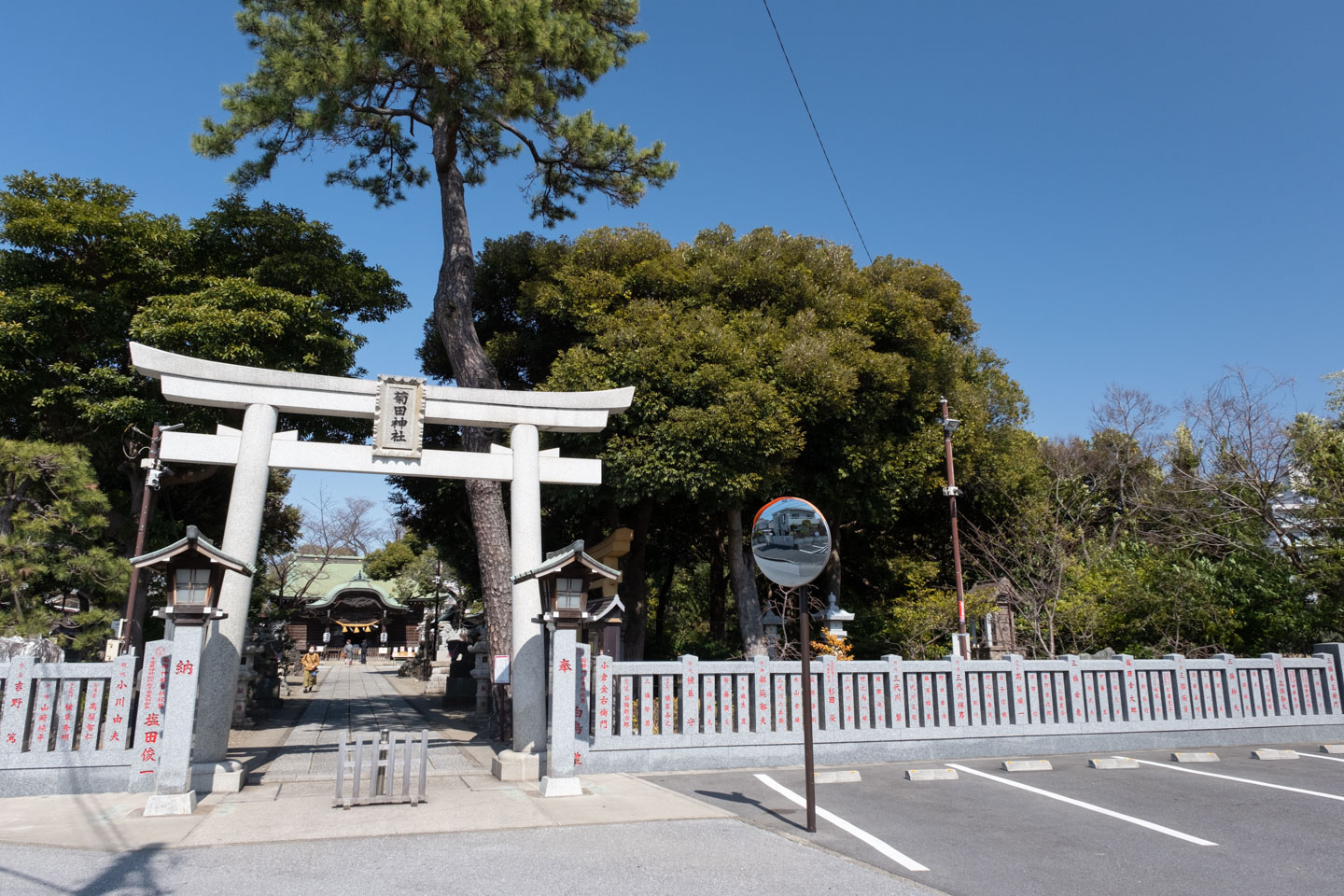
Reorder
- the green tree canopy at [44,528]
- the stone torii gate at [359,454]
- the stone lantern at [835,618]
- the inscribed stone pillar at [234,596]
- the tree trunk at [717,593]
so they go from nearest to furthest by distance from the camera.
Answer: the inscribed stone pillar at [234,596] < the stone torii gate at [359,454] < the green tree canopy at [44,528] < the stone lantern at [835,618] < the tree trunk at [717,593]

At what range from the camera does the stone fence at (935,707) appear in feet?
29.3

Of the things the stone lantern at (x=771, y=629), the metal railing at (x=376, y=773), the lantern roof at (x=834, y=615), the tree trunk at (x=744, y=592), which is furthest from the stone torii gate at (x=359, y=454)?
the stone lantern at (x=771, y=629)

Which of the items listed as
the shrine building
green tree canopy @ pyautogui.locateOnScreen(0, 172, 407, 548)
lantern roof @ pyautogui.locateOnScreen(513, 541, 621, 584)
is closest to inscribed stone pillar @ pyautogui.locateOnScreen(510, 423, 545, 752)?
lantern roof @ pyautogui.locateOnScreen(513, 541, 621, 584)

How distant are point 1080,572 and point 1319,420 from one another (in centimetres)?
635

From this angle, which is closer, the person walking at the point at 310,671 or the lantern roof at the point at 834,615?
the lantern roof at the point at 834,615

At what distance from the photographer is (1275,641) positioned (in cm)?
1571

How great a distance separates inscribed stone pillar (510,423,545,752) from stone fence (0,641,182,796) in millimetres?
3532

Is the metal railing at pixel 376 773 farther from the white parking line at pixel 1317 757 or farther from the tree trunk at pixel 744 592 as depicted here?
the white parking line at pixel 1317 757

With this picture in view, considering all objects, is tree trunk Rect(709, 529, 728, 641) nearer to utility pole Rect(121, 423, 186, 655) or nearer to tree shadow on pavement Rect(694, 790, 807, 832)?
utility pole Rect(121, 423, 186, 655)

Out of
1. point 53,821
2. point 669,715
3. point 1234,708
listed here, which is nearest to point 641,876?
point 669,715

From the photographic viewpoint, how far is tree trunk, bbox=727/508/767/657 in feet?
50.1

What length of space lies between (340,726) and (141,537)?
490cm

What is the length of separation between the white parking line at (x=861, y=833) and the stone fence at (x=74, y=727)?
19.8 ft

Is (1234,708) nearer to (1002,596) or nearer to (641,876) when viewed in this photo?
(1002,596)
